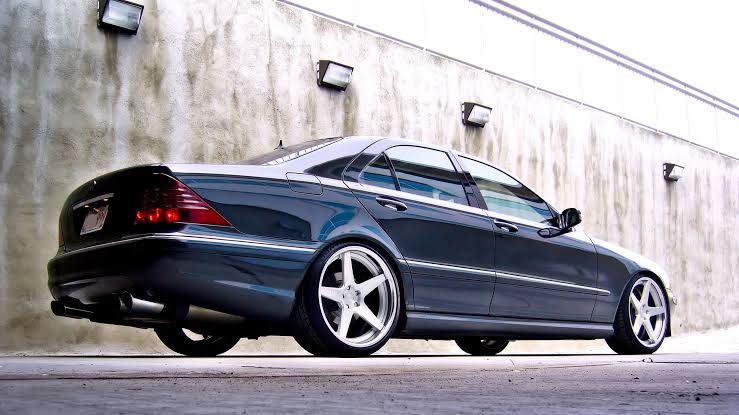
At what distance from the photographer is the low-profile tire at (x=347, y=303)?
4.54m

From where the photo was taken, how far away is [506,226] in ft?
18.9

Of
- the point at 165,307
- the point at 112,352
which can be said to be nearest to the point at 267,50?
the point at 112,352

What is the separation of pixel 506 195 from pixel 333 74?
120 inches

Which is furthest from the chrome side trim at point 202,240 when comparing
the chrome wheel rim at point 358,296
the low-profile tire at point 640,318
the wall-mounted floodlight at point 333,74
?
the wall-mounted floodlight at point 333,74

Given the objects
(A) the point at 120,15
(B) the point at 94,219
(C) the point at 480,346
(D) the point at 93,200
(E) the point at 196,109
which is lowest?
(C) the point at 480,346

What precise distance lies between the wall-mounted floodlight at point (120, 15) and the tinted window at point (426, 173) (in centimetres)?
293

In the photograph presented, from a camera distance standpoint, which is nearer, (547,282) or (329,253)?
(329,253)

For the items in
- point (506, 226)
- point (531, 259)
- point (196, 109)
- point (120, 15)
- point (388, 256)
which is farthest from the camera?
point (196, 109)

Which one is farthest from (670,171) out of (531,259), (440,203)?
(440,203)

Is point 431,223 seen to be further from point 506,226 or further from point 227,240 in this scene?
point 227,240

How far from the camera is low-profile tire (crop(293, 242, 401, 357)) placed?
14.9 feet

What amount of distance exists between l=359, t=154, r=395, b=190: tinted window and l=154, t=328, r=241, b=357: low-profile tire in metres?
1.65

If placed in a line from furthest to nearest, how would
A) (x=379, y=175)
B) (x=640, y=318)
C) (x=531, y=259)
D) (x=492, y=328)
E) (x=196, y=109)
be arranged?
(x=196, y=109), (x=640, y=318), (x=531, y=259), (x=492, y=328), (x=379, y=175)

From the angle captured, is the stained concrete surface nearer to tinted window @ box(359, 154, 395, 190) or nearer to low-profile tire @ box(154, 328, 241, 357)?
tinted window @ box(359, 154, 395, 190)
